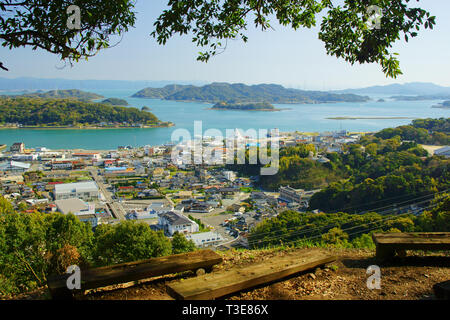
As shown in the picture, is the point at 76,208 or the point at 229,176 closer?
the point at 76,208

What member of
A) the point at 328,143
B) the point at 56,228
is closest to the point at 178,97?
the point at 328,143

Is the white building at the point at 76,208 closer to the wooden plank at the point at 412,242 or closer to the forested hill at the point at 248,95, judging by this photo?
the wooden plank at the point at 412,242

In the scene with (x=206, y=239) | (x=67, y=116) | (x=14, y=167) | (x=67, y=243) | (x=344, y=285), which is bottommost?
(x=206, y=239)

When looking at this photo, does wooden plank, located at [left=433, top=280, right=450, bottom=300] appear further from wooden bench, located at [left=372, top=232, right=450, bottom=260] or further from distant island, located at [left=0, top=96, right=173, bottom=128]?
distant island, located at [left=0, top=96, right=173, bottom=128]

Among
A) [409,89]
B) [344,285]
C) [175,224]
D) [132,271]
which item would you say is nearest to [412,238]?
[344,285]

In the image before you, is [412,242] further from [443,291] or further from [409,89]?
[409,89]

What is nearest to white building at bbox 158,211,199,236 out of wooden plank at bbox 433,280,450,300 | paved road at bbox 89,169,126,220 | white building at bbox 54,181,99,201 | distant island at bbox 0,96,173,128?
paved road at bbox 89,169,126,220
